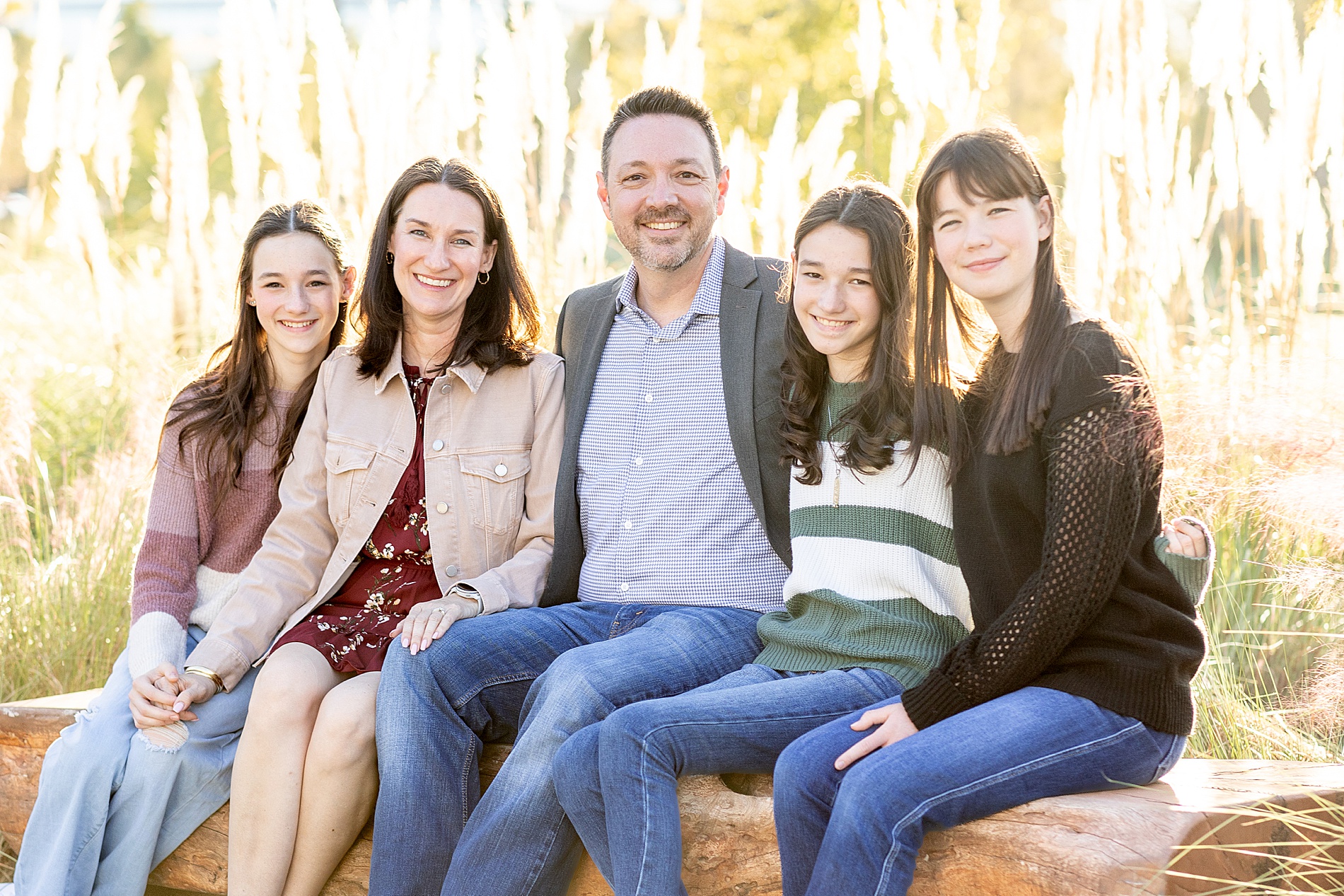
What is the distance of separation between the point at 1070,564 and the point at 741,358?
90 centimetres

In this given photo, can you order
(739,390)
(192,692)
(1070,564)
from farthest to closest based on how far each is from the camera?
(739,390) → (192,692) → (1070,564)

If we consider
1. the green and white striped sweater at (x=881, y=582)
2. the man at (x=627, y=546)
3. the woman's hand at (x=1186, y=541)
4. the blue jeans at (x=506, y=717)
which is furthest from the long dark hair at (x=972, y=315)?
the blue jeans at (x=506, y=717)

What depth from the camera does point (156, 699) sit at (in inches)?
91.4

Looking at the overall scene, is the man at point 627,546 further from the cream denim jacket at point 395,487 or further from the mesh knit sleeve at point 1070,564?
the mesh knit sleeve at point 1070,564

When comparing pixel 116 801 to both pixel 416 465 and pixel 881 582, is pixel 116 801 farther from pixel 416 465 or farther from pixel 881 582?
pixel 881 582

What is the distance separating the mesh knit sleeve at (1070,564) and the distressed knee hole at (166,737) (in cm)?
135

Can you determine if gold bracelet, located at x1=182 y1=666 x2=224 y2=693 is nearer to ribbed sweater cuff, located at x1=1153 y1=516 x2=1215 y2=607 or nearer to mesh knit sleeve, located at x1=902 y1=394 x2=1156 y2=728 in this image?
mesh knit sleeve, located at x1=902 y1=394 x2=1156 y2=728

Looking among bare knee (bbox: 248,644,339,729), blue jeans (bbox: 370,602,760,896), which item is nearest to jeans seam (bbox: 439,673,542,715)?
blue jeans (bbox: 370,602,760,896)

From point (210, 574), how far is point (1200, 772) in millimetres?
1958

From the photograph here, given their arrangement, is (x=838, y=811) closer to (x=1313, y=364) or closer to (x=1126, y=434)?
(x=1126, y=434)

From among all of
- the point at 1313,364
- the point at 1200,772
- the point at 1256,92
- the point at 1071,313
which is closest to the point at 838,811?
the point at 1200,772

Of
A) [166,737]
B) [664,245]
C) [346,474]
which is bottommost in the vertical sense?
[166,737]

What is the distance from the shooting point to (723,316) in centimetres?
262

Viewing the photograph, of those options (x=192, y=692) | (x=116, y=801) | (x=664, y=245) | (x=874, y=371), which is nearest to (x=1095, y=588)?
(x=874, y=371)
